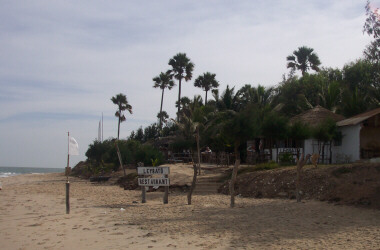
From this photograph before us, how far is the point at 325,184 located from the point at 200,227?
6510 millimetres

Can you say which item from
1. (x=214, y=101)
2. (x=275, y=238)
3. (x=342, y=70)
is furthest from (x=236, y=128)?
(x=342, y=70)

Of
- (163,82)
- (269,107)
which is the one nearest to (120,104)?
(163,82)

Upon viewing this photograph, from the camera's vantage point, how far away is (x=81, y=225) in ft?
37.1

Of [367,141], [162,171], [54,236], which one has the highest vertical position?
[367,141]

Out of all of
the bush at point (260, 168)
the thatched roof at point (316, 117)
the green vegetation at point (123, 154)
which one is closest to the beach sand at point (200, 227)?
the bush at point (260, 168)

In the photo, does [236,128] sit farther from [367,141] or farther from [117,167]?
[117,167]

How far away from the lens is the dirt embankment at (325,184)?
12.8 meters

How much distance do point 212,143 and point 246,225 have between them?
25.3m

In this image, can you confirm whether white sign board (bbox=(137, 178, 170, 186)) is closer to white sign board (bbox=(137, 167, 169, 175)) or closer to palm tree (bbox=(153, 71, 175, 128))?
white sign board (bbox=(137, 167, 169, 175))

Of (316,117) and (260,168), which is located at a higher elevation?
(316,117)

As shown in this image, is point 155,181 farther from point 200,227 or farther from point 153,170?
point 200,227

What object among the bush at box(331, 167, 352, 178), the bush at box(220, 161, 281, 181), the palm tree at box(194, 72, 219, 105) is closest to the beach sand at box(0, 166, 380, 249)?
the bush at box(331, 167, 352, 178)

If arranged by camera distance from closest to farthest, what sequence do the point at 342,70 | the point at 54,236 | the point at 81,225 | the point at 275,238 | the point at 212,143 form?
the point at 275,238
the point at 54,236
the point at 81,225
the point at 212,143
the point at 342,70

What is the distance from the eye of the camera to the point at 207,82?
51.0 m
